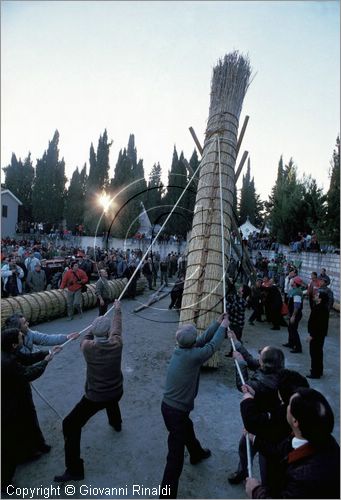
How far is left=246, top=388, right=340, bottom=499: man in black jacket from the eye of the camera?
1729mm

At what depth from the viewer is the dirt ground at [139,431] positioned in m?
3.26

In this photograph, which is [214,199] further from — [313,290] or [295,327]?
[295,327]

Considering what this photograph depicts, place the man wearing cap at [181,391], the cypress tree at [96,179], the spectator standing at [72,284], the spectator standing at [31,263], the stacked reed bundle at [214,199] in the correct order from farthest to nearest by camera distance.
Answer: the cypress tree at [96,179] < the spectator standing at [31,263] < the spectator standing at [72,284] < the stacked reed bundle at [214,199] < the man wearing cap at [181,391]

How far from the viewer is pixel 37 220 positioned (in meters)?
42.5

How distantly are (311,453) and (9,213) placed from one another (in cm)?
3957

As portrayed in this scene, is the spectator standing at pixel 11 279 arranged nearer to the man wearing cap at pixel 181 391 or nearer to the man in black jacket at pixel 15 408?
the man in black jacket at pixel 15 408

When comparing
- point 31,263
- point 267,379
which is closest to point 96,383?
point 267,379

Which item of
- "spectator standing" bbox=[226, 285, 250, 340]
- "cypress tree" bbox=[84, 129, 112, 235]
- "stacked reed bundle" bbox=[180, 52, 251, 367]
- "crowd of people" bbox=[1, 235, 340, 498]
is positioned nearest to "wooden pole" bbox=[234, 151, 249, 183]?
"stacked reed bundle" bbox=[180, 52, 251, 367]

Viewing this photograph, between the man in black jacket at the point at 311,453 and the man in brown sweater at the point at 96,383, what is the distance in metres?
1.96

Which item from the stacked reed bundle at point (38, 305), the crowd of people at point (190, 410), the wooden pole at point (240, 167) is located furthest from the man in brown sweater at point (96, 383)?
the stacked reed bundle at point (38, 305)

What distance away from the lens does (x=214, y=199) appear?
6.55 meters

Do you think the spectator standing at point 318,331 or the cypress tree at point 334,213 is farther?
the cypress tree at point 334,213

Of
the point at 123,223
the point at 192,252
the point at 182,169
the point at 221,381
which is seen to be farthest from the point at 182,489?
the point at 182,169

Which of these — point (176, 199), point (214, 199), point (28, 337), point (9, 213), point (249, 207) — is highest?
point (249, 207)
